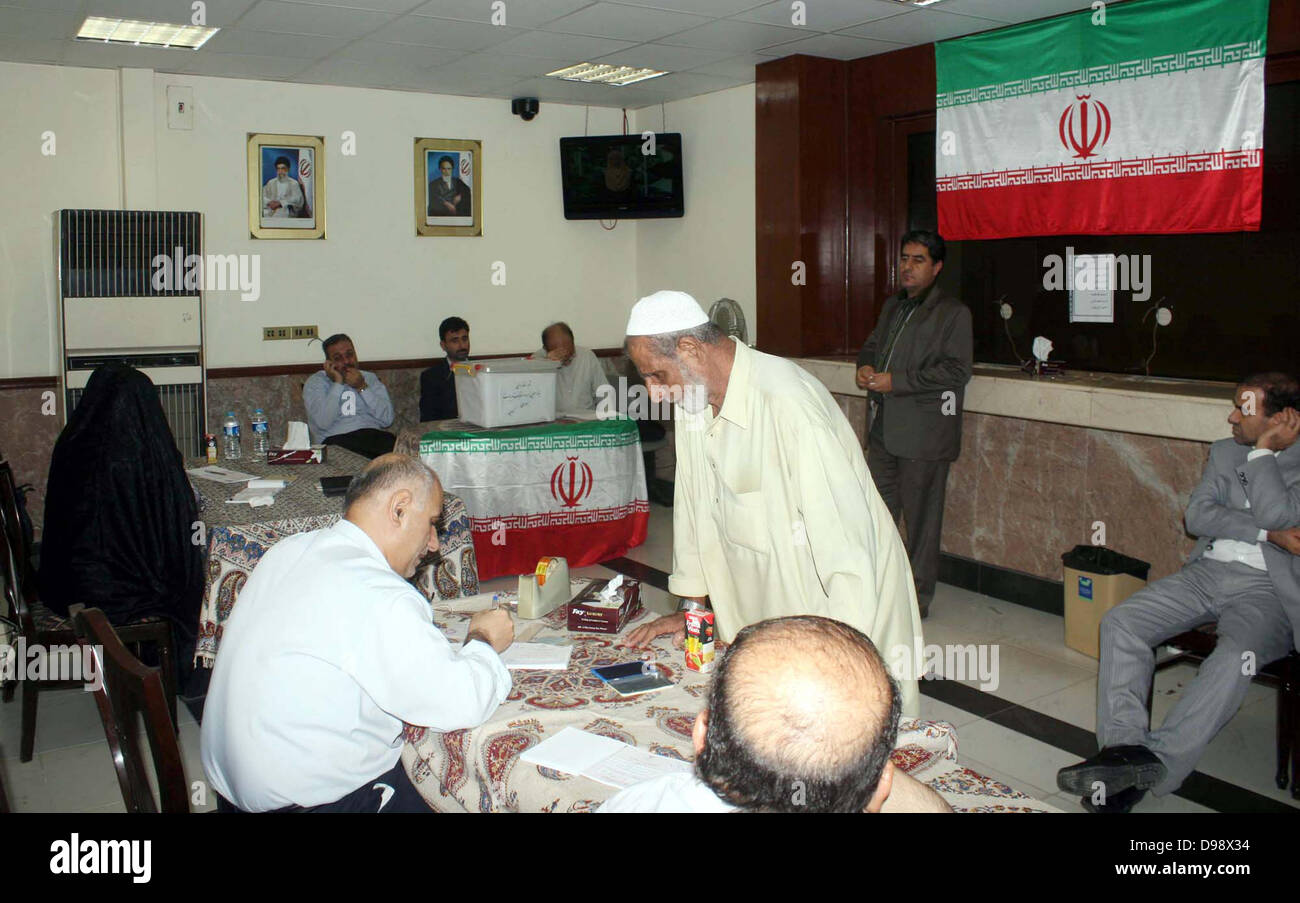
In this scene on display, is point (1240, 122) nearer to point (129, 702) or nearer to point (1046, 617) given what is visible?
point (1046, 617)

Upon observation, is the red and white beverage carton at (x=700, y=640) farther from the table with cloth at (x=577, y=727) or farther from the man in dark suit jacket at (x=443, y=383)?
the man in dark suit jacket at (x=443, y=383)

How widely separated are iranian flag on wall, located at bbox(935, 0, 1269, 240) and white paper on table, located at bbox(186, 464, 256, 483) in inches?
156

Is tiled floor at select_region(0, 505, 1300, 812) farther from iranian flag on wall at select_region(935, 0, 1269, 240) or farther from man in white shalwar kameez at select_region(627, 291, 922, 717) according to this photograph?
iranian flag on wall at select_region(935, 0, 1269, 240)

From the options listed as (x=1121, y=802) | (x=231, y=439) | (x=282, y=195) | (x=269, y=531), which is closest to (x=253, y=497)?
(x=269, y=531)

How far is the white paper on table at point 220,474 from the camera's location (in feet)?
14.7

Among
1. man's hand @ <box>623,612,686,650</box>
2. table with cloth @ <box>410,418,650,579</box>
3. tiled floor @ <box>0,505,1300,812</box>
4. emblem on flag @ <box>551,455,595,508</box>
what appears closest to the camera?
man's hand @ <box>623,612,686,650</box>

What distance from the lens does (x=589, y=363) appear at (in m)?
7.03

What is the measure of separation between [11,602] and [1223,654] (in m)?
3.99

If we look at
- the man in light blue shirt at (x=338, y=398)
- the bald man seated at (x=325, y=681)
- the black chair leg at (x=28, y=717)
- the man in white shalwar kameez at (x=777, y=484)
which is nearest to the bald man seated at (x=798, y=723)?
the bald man seated at (x=325, y=681)

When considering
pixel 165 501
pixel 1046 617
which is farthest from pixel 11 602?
pixel 1046 617

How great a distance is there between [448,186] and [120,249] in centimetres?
234

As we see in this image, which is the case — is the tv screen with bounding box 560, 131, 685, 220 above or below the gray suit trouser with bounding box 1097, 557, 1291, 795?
above

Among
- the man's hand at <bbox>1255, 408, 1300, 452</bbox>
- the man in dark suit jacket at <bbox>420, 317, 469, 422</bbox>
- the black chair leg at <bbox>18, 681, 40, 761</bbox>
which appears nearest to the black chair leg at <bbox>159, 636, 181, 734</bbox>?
the black chair leg at <bbox>18, 681, 40, 761</bbox>

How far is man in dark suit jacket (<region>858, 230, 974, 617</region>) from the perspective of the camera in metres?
4.98
